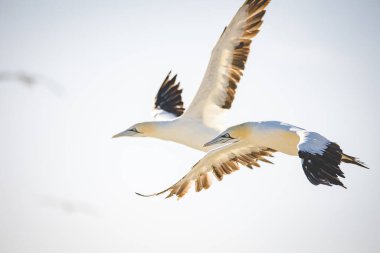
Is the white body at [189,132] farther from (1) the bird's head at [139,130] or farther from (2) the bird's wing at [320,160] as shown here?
(2) the bird's wing at [320,160]

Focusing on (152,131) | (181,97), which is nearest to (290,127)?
(152,131)

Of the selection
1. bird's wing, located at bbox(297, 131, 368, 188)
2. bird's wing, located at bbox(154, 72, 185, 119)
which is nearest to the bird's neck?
bird's wing, located at bbox(154, 72, 185, 119)

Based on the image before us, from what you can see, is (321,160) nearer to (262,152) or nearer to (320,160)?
(320,160)

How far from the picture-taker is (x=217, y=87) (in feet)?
38.8

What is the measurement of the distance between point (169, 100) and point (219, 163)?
5.30m

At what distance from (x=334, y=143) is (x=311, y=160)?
0.60m

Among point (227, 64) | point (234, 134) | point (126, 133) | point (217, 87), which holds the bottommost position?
point (126, 133)

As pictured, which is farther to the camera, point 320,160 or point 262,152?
point 262,152

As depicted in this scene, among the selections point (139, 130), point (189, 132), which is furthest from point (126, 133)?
point (189, 132)

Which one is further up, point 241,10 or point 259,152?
point 241,10

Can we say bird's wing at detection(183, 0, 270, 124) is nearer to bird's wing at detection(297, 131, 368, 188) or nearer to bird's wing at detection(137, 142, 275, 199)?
bird's wing at detection(137, 142, 275, 199)

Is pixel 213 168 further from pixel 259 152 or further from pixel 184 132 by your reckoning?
pixel 184 132

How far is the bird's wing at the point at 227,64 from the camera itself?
11.2m

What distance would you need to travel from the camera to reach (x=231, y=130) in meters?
10.1
